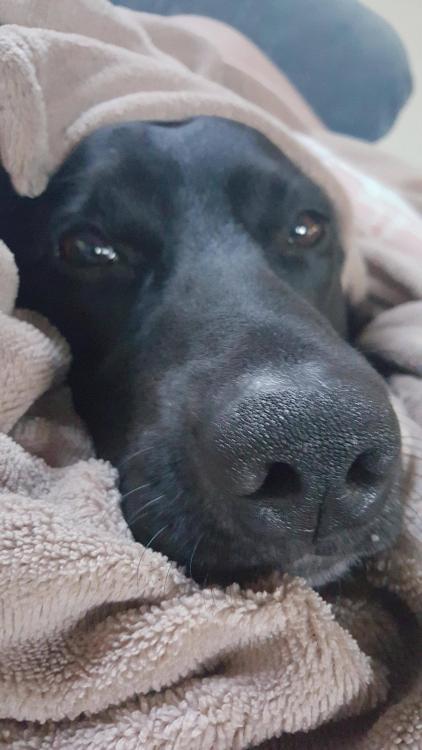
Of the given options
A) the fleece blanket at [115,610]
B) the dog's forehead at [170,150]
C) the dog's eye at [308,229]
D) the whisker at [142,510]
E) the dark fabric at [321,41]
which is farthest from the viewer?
the dark fabric at [321,41]

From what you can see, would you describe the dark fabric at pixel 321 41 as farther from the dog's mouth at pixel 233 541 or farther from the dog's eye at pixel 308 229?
the dog's mouth at pixel 233 541

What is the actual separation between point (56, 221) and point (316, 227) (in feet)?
1.31

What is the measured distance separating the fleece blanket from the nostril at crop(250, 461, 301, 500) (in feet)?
0.28

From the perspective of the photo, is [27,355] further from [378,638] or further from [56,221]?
[378,638]

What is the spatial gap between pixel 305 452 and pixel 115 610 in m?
0.21

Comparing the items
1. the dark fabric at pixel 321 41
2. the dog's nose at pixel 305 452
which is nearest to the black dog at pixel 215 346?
the dog's nose at pixel 305 452

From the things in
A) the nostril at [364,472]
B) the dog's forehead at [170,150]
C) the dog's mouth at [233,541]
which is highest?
the nostril at [364,472]

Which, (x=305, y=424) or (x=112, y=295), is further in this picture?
(x=112, y=295)

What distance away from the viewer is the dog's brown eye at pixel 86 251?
981mm

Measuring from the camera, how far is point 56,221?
993 millimetres

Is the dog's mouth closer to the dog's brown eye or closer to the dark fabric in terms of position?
the dog's brown eye

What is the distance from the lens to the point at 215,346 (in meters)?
0.78

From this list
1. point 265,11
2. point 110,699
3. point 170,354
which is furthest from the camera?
point 265,11

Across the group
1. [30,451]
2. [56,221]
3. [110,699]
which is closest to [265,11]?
[56,221]
